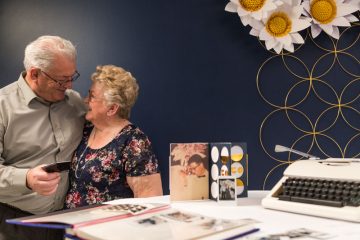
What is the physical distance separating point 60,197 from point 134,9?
1.33 m

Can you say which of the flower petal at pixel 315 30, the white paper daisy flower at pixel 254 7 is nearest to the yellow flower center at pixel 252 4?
the white paper daisy flower at pixel 254 7

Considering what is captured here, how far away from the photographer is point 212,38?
8.57ft

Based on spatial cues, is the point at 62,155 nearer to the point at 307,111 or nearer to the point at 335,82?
the point at 307,111

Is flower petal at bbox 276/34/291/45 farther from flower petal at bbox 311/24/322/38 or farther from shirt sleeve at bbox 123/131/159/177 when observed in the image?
shirt sleeve at bbox 123/131/159/177

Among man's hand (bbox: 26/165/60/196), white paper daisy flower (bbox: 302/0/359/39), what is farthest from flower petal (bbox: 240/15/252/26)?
man's hand (bbox: 26/165/60/196)

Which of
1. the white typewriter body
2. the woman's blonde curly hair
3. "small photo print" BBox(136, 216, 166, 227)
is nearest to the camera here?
"small photo print" BBox(136, 216, 166, 227)

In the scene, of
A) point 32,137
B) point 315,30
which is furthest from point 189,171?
point 315,30

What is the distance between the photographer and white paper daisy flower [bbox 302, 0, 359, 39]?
8.28 ft

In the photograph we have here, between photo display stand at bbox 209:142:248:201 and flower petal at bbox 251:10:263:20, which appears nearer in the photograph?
photo display stand at bbox 209:142:248:201

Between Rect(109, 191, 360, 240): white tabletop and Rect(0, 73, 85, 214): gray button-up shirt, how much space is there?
82 cm

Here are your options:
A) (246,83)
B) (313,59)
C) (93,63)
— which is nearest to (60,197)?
(93,63)

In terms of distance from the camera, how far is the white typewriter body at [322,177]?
3.93ft

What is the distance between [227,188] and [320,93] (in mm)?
1458

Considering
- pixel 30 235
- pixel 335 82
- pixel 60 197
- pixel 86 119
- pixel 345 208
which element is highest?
pixel 335 82
